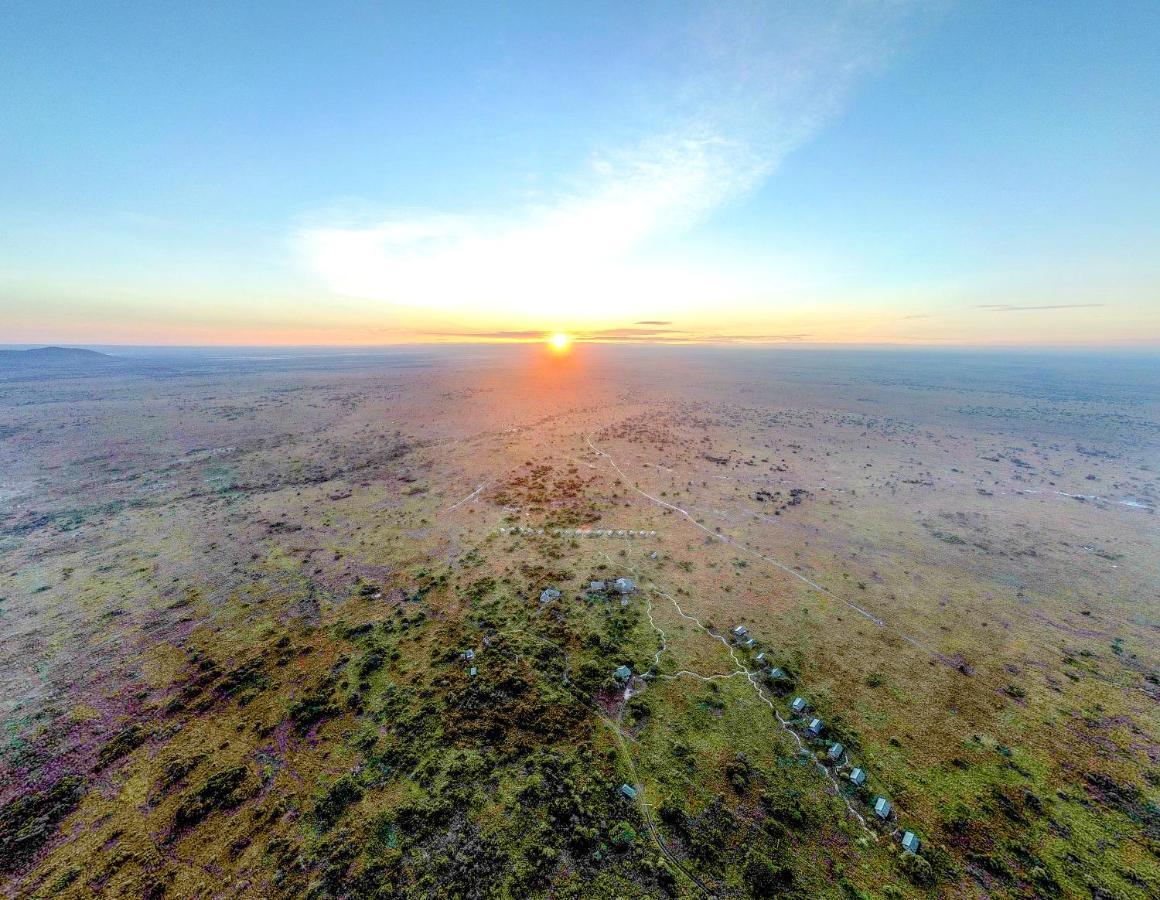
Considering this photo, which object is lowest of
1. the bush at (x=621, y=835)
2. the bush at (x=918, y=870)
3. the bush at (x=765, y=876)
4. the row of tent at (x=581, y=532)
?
the bush at (x=918, y=870)

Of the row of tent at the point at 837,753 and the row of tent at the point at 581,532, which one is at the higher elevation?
the row of tent at the point at 581,532

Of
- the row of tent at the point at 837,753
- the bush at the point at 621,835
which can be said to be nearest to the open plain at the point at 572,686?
the bush at the point at 621,835

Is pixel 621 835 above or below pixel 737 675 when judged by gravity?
above

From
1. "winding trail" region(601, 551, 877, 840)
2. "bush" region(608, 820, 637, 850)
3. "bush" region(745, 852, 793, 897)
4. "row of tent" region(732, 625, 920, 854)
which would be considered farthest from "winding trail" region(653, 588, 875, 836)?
"bush" region(608, 820, 637, 850)

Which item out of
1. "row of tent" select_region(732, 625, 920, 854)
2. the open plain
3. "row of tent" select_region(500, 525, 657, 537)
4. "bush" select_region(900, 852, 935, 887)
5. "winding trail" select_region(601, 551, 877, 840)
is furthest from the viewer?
"row of tent" select_region(500, 525, 657, 537)

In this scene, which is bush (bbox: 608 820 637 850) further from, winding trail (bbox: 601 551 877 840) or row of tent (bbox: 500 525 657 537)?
row of tent (bbox: 500 525 657 537)

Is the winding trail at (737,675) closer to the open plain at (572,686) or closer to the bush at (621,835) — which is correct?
the open plain at (572,686)

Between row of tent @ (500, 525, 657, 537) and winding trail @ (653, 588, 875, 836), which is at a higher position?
row of tent @ (500, 525, 657, 537)

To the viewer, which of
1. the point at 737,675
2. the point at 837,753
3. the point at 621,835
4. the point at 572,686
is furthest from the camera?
the point at 737,675

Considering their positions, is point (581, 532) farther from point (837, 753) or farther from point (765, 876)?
point (765, 876)

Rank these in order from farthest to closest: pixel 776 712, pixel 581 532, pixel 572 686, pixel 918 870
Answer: pixel 581 532 → pixel 572 686 → pixel 776 712 → pixel 918 870

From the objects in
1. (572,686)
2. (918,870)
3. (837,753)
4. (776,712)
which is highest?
(572,686)

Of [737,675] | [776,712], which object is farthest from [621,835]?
[737,675]
